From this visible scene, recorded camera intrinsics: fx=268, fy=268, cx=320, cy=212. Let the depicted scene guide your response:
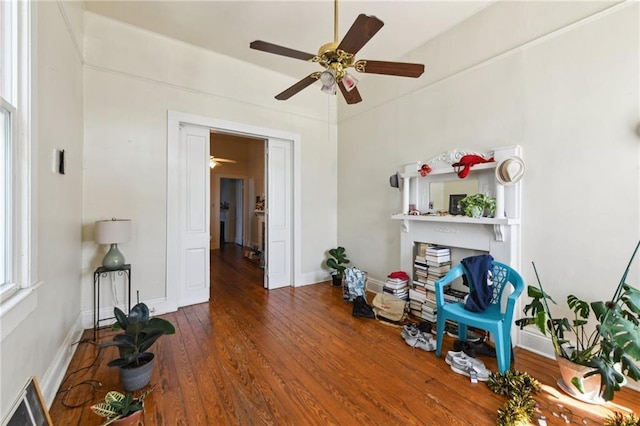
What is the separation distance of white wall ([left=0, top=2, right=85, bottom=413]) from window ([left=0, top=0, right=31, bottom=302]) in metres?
0.11

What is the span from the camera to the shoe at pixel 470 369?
6.66ft

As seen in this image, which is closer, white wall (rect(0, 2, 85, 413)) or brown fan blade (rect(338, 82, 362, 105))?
white wall (rect(0, 2, 85, 413))

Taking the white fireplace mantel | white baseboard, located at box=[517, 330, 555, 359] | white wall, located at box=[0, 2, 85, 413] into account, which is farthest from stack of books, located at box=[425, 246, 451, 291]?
white wall, located at box=[0, 2, 85, 413]

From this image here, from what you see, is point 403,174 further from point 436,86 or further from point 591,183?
point 591,183

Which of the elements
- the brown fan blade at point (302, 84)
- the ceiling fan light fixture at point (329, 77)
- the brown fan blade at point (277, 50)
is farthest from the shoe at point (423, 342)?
the brown fan blade at point (277, 50)

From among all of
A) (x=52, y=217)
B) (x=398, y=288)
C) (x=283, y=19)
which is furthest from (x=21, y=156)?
(x=398, y=288)

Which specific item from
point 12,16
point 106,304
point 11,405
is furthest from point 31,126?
point 106,304

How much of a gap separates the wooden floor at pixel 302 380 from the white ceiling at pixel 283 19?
11.0 ft

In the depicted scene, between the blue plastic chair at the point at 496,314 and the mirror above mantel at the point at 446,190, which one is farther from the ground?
the mirror above mantel at the point at 446,190

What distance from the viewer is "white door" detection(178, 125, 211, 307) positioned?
3.51 metres

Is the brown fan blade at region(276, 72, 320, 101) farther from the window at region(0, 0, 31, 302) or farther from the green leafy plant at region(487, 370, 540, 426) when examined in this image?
the green leafy plant at region(487, 370, 540, 426)

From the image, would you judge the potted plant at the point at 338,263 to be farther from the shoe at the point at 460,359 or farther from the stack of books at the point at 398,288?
the shoe at the point at 460,359

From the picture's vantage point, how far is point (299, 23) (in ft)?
9.82

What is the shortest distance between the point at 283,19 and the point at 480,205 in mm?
2879
